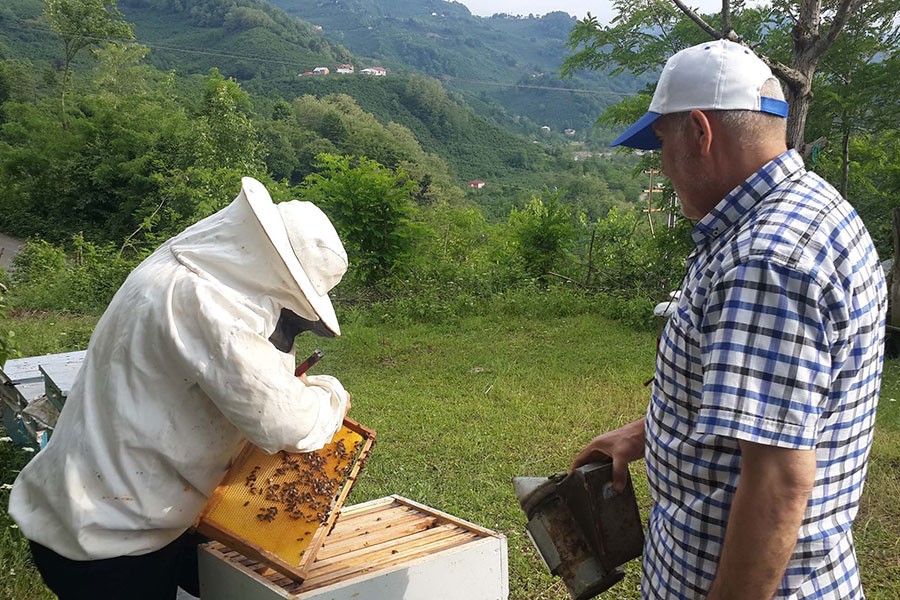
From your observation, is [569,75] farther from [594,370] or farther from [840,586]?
[840,586]

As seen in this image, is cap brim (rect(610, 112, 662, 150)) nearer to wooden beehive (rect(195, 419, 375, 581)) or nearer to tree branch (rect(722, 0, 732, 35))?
wooden beehive (rect(195, 419, 375, 581))

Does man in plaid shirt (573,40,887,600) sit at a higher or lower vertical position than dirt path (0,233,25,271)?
higher

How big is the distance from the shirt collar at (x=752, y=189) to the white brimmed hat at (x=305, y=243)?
1003 mm

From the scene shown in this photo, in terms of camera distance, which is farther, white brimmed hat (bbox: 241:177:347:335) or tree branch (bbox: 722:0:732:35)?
tree branch (bbox: 722:0:732:35)

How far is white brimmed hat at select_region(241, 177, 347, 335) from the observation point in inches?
78.1

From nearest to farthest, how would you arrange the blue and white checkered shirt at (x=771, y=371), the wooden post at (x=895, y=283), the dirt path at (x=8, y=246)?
the blue and white checkered shirt at (x=771, y=371) < the wooden post at (x=895, y=283) < the dirt path at (x=8, y=246)

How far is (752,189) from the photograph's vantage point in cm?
145

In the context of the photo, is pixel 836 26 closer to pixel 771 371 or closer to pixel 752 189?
pixel 752 189

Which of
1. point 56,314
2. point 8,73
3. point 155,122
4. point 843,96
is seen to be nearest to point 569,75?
point 843,96

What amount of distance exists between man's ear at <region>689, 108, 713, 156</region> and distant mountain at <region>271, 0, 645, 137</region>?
232 feet

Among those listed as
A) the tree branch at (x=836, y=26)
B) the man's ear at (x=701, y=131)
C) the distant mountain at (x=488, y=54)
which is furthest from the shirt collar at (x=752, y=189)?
the distant mountain at (x=488, y=54)

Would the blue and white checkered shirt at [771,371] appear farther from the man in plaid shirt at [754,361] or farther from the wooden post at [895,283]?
the wooden post at [895,283]

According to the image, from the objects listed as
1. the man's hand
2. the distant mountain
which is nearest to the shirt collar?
the man's hand

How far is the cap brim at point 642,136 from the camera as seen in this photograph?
5.32ft
